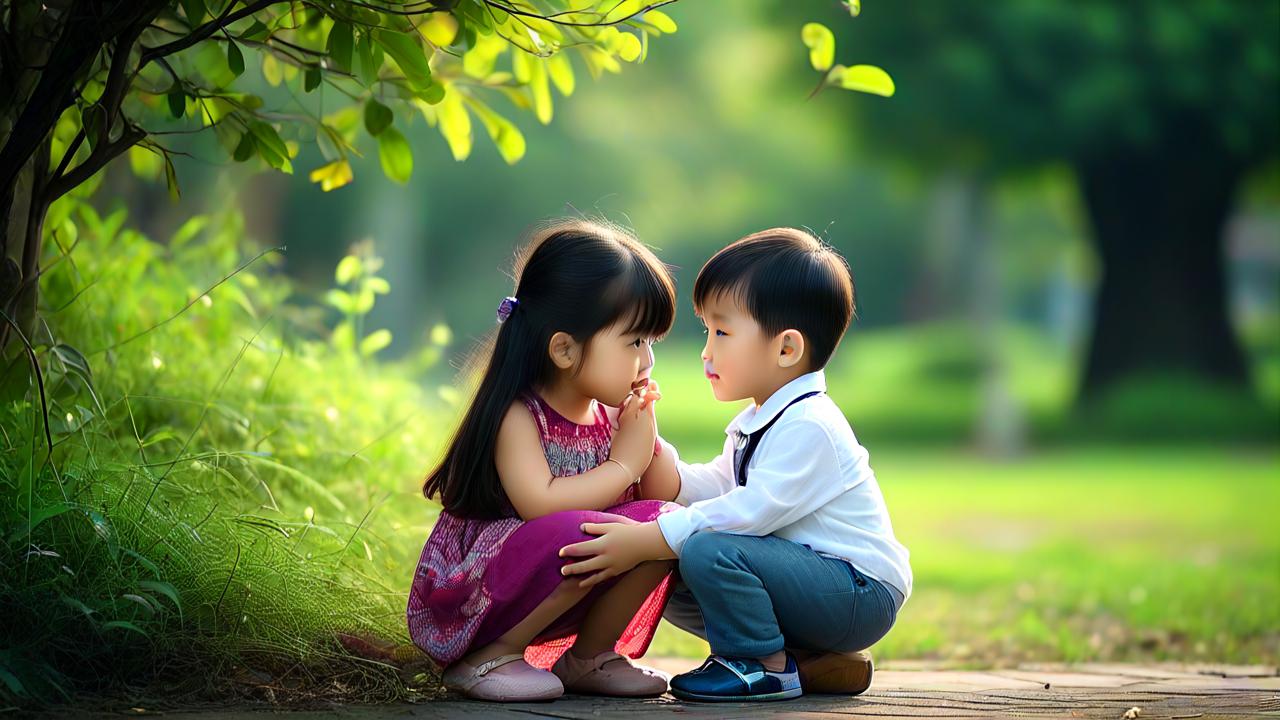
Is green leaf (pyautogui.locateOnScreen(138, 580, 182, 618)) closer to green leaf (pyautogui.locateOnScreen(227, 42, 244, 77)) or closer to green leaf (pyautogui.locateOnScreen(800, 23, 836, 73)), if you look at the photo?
green leaf (pyautogui.locateOnScreen(227, 42, 244, 77))

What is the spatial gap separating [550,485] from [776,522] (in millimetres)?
496

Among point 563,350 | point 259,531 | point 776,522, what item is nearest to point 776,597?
point 776,522

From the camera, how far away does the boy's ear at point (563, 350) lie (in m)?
2.93

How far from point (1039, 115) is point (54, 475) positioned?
12547 mm

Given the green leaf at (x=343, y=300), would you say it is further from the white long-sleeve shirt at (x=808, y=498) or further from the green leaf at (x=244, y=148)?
the white long-sleeve shirt at (x=808, y=498)

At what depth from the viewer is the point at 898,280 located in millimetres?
45969

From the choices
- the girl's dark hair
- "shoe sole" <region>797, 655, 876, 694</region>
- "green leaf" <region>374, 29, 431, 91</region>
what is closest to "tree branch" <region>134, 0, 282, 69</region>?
"green leaf" <region>374, 29, 431, 91</region>

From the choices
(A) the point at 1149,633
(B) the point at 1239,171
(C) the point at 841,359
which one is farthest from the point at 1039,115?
(C) the point at 841,359

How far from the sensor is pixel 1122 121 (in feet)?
45.1

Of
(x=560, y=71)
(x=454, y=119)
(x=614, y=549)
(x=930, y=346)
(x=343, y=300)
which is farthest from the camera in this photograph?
(x=930, y=346)

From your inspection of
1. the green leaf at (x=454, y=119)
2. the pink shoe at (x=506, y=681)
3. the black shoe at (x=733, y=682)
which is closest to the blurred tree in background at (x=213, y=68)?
the green leaf at (x=454, y=119)

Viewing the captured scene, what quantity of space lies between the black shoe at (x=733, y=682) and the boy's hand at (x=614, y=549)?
0.86ft

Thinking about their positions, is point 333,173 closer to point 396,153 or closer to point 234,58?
point 396,153

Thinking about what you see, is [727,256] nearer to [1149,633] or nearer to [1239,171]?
[1149,633]
